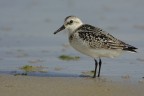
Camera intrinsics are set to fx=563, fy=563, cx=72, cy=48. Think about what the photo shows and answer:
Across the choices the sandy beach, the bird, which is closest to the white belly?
the bird

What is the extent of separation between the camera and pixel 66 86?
9.16m

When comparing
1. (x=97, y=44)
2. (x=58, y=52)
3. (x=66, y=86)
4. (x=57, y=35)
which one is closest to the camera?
(x=66, y=86)

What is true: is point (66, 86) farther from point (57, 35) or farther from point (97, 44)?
point (57, 35)

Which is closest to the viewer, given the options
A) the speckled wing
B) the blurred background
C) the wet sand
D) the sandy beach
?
the wet sand

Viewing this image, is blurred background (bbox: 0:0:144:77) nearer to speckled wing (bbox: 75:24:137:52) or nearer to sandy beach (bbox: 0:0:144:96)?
sandy beach (bbox: 0:0:144:96)

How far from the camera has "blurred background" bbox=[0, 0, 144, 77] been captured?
35.3 feet

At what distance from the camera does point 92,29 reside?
1048 cm

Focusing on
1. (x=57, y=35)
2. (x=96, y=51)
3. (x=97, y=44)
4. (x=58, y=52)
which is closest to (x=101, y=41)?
(x=97, y=44)

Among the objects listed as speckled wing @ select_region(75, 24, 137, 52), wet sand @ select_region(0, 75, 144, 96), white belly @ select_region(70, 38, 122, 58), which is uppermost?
speckled wing @ select_region(75, 24, 137, 52)

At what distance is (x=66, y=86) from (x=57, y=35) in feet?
15.5

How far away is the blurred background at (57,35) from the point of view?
1077 cm

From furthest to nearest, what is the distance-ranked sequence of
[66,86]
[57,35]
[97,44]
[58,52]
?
[57,35] → [58,52] → [97,44] → [66,86]

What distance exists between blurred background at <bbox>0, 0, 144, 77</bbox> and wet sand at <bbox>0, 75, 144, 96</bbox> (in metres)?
0.51

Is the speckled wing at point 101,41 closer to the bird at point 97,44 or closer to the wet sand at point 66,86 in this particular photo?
the bird at point 97,44
